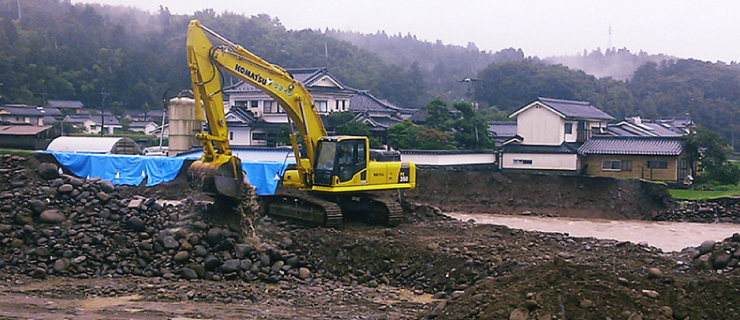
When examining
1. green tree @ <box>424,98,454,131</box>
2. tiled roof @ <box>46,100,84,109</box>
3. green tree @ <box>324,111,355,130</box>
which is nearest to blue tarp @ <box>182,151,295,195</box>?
green tree @ <box>324,111,355,130</box>

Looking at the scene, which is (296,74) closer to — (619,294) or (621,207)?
(621,207)

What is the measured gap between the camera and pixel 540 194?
66.0 ft

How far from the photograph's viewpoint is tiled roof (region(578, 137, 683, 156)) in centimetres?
2302

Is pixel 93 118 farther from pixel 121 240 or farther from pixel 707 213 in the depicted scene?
pixel 707 213

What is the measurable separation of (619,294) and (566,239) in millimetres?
5670

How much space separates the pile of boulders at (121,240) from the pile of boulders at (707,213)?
1157cm

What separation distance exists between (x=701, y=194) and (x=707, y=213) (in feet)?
8.16

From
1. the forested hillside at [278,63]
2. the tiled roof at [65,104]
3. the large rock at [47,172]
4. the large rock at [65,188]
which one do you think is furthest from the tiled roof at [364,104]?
the large rock at [65,188]

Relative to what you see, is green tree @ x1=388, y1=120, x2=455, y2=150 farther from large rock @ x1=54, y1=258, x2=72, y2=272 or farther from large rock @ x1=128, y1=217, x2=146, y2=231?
large rock @ x1=54, y1=258, x2=72, y2=272

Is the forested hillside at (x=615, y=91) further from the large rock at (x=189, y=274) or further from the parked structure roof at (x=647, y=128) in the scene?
the large rock at (x=189, y=274)

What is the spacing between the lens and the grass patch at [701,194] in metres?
20.1

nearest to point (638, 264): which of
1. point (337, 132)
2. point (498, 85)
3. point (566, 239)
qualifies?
point (566, 239)

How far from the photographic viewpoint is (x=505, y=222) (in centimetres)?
1770

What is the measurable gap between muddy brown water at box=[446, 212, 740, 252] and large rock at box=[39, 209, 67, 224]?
977cm
